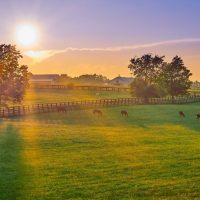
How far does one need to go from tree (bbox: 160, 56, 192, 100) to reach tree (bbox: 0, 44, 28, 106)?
41.0 meters

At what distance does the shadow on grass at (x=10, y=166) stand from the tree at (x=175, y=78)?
63.5 metres

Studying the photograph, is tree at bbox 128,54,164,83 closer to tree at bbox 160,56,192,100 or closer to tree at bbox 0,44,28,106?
tree at bbox 160,56,192,100

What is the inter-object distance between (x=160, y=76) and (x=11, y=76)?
42.7 metres

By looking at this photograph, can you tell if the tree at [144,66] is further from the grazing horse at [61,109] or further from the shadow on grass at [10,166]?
the shadow on grass at [10,166]

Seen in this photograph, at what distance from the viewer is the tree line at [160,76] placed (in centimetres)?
8781

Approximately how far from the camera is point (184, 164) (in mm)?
21469

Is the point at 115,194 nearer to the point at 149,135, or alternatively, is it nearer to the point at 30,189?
the point at 30,189

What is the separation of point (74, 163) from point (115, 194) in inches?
230

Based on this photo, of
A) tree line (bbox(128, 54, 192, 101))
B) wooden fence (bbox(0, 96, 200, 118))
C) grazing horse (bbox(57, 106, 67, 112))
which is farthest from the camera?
tree line (bbox(128, 54, 192, 101))

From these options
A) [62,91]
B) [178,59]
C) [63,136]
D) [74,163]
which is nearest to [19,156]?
[74,163]

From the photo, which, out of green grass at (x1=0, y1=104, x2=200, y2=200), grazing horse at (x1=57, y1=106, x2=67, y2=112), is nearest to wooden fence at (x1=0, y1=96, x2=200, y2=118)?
grazing horse at (x1=57, y1=106, x2=67, y2=112)

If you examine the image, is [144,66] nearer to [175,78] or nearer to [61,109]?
[175,78]

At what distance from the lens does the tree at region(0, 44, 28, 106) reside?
56.1m

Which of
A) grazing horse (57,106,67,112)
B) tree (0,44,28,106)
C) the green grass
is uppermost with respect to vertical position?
tree (0,44,28,106)
